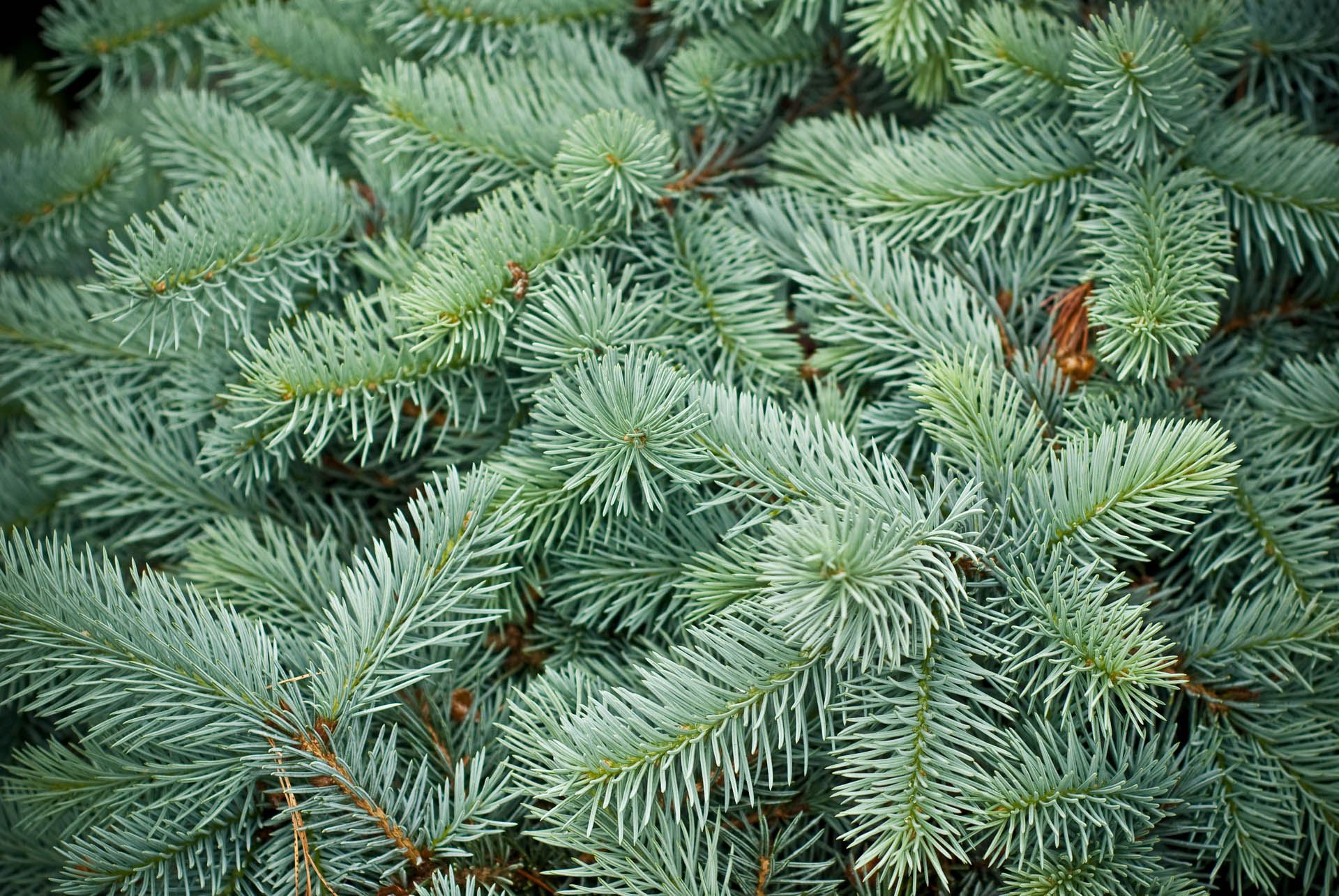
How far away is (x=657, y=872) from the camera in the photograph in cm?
39

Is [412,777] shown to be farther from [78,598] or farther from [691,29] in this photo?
[691,29]

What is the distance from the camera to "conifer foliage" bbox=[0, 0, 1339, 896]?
397 millimetres

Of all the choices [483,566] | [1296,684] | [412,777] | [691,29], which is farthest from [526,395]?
[1296,684]

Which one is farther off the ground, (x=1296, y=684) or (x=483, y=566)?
(x=483, y=566)

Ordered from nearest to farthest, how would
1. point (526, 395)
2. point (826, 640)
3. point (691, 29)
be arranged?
1. point (826, 640)
2. point (526, 395)
3. point (691, 29)

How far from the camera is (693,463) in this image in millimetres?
459

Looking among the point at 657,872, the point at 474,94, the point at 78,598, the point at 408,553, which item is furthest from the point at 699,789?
the point at 474,94

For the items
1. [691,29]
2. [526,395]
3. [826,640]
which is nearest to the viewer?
[826,640]

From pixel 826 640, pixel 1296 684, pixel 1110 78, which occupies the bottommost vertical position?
pixel 1296 684

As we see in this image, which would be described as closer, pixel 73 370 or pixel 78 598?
pixel 78 598

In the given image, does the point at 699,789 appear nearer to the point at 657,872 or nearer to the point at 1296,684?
the point at 657,872

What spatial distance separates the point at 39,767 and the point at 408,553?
0.22 metres

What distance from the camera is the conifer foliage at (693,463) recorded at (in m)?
0.40

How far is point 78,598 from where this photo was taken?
1.34 feet
